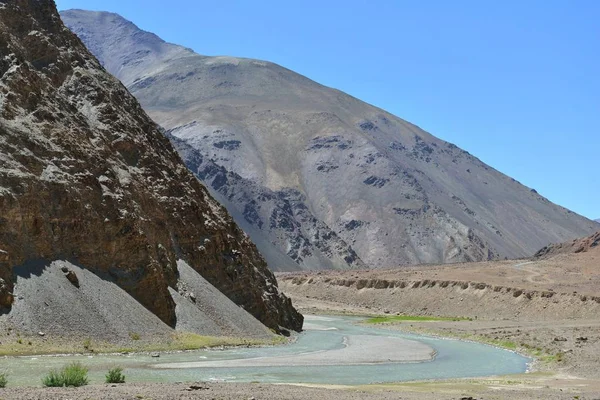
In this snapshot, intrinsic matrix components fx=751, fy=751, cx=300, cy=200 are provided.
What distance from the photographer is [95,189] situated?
204 ft

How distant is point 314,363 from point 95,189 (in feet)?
75.9

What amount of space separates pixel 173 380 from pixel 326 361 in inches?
789

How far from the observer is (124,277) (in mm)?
60906

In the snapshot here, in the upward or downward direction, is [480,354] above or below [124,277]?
below

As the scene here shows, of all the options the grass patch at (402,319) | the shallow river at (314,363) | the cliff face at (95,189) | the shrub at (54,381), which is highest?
the cliff face at (95,189)

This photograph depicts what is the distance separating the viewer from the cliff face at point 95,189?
5603 centimetres

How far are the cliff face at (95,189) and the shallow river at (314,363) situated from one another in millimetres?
7719

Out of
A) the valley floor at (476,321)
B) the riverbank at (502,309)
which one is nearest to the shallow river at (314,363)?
the valley floor at (476,321)

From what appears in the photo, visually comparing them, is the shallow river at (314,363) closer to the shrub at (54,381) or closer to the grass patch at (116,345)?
the grass patch at (116,345)

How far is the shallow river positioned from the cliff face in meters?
7.72

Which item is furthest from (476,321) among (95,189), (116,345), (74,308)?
(74,308)

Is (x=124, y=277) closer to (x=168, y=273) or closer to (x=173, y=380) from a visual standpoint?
(x=168, y=273)

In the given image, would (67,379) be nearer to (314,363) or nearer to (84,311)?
(84,311)

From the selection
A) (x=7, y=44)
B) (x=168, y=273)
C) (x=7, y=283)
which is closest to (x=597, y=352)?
(x=168, y=273)
